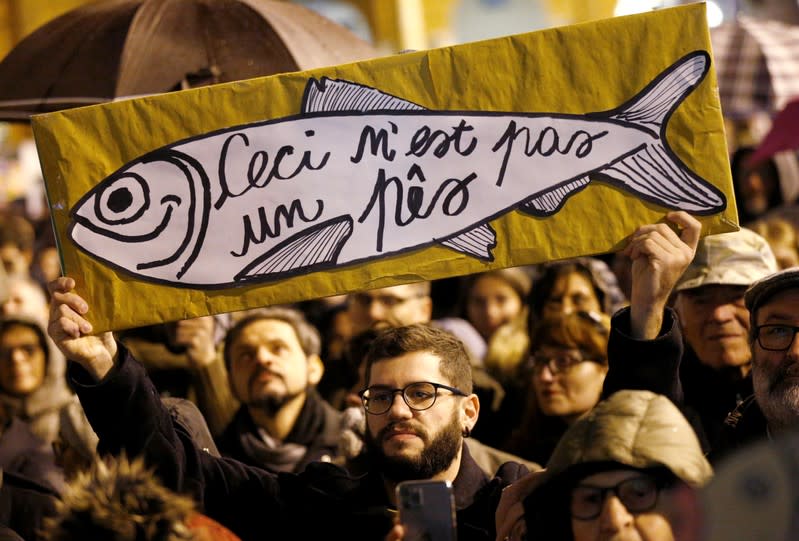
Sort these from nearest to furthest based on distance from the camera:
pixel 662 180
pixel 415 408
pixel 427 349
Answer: pixel 662 180
pixel 415 408
pixel 427 349

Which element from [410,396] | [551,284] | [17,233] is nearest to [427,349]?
[410,396]

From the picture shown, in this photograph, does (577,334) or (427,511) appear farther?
(577,334)

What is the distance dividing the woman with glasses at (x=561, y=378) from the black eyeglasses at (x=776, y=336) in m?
1.53

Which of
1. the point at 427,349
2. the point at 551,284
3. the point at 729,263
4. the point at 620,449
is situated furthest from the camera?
the point at 551,284

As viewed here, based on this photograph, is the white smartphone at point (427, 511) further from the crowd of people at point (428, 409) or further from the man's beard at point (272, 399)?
the man's beard at point (272, 399)

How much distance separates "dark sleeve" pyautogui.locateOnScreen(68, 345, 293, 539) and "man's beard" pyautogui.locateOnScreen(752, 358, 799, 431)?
135 centimetres

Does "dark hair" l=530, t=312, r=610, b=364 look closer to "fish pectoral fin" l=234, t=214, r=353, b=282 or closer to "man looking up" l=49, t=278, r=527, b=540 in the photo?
"man looking up" l=49, t=278, r=527, b=540

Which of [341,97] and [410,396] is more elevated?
[341,97]

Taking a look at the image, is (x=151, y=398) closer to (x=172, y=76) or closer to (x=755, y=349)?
(x=755, y=349)

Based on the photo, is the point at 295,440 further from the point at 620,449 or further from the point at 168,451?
the point at 620,449

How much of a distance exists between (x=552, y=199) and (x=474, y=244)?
0.79ft

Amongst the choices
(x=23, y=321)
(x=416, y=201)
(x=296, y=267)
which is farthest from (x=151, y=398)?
(x=23, y=321)

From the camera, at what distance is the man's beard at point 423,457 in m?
3.87

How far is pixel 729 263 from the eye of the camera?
16.9 feet
